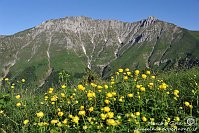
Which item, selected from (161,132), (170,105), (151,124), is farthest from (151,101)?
(161,132)

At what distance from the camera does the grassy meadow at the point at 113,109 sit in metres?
5.68

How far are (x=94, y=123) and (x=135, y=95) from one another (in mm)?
1930

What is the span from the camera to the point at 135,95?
7559 mm

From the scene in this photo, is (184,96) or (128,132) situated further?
(184,96)

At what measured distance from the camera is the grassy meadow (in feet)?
18.6

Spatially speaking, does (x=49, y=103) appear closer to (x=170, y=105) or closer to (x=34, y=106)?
(x=34, y=106)

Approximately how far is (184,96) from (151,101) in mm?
825

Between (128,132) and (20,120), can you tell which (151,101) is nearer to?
(128,132)

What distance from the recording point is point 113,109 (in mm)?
7133

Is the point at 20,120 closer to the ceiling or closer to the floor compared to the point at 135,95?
closer to the floor

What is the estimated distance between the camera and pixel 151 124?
5660 mm

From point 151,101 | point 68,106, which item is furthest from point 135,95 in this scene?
point 68,106

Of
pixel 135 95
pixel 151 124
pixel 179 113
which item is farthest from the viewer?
pixel 135 95

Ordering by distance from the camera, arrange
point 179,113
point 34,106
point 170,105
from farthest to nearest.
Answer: point 34,106 → point 170,105 → point 179,113
